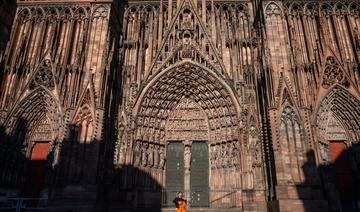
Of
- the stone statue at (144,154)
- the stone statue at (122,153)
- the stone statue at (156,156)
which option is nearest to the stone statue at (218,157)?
the stone statue at (156,156)

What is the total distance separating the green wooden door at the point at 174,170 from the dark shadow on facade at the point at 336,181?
283 inches

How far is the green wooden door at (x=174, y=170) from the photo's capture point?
17.8 meters

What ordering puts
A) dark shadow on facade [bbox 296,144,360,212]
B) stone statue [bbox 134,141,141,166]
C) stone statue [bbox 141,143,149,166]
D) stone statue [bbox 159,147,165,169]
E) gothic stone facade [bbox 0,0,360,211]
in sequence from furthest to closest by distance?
stone statue [bbox 159,147,165,169]
stone statue [bbox 141,143,149,166]
stone statue [bbox 134,141,141,166]
gothic stone facade [bbox 0,0,360,211]
dark shadow on facade [bbox 296,144,360,212]

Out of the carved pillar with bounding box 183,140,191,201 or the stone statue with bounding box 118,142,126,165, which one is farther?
the carved pillar with bounding box 183,140,191,201

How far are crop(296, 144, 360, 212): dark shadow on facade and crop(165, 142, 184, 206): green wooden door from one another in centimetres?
718

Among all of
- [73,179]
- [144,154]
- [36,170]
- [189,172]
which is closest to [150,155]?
[144,154]

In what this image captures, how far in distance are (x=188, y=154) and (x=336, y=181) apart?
27.0 ft

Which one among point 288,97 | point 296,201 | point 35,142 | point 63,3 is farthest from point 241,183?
point 63,3

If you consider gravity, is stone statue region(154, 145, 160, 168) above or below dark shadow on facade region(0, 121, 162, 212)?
above

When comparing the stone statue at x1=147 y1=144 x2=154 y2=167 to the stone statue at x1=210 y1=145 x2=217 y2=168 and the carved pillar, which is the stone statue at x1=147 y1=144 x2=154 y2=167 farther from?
the stone statue at x1=210 y1=145 x2=217 y2=168

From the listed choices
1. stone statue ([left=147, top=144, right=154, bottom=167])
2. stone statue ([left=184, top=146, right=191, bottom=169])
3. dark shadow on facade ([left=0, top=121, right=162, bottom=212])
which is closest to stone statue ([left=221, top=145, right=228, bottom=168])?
stone statue ([left=184, top=146, right=191, bottom=169])

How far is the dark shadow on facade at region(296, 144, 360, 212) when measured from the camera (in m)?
13.4

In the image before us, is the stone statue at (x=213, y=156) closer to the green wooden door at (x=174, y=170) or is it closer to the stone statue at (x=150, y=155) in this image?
the green wooden door at (x=174, y=170)

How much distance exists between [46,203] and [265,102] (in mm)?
12233
